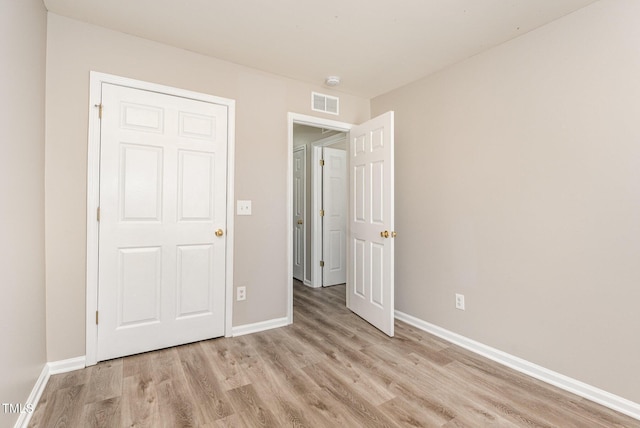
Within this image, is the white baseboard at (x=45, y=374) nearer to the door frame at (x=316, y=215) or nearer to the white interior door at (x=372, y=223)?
the white interior door at (x=372, y=223)

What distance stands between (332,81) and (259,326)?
8.07 feet

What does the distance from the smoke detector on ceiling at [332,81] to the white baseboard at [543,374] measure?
248cm

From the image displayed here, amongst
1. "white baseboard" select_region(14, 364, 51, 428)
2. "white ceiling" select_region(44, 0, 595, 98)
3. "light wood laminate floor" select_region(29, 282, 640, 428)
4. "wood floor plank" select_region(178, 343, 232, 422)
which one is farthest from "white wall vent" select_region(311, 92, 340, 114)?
"white baseboard" select_region(14, 364, 51, 428)

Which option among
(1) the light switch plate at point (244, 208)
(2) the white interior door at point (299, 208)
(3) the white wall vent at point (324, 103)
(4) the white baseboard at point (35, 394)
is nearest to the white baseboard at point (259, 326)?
(1) the light switch plate at point (244, 208)

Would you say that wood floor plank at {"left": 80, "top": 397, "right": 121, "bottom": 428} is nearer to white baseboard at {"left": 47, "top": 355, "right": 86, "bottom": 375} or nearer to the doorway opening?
white baseboard at {"left": 47, "top": 355, "right": 86, "bottom": 375}

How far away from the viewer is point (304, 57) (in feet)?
8.37

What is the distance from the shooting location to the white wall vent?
10.2ft

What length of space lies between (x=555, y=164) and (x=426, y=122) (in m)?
1.16

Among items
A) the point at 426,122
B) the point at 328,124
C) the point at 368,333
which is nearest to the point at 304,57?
the point at 328,124

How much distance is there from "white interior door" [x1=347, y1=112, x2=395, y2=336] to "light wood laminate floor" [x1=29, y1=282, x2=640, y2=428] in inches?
17.3

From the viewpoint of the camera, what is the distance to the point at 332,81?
2973 mm

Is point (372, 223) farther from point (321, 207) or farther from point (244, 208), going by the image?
point (321, 207)

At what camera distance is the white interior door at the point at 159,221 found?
2.21m

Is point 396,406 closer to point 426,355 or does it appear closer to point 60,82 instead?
point 426,355
